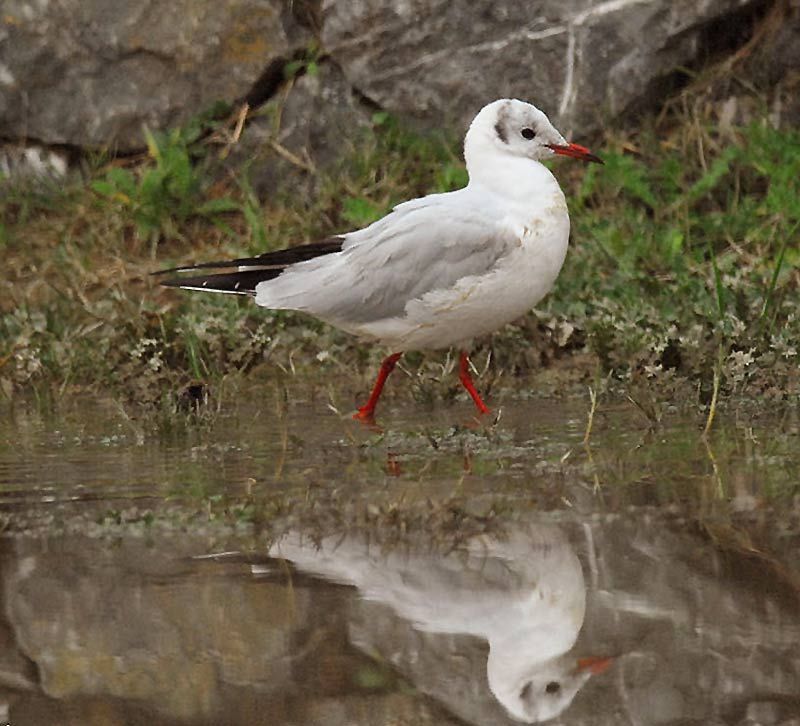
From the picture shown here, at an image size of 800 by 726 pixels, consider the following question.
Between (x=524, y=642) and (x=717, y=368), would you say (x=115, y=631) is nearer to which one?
(x=524, y=642)

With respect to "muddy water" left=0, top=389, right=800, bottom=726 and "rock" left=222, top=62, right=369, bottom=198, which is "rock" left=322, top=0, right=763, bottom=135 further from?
"muddy water" left=0, top=389, right=800, bottom=726

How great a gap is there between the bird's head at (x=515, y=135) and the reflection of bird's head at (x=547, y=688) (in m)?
3.76

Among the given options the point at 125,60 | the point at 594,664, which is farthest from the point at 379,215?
the point at 594,664

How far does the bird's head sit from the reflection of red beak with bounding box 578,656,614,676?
3748 mm

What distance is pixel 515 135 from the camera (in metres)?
6.76

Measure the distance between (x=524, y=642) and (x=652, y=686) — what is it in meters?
0.37

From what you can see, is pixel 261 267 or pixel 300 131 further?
pixel 300 131

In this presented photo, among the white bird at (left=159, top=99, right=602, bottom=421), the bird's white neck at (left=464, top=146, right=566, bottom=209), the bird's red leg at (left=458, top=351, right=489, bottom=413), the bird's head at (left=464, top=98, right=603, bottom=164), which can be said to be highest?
the bird's head at (left=464, top=98, right=603, bottom=164)

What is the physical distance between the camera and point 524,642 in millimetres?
3346

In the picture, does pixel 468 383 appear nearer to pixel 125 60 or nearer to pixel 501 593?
pixel 501 593

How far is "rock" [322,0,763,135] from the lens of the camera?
8.91 metres

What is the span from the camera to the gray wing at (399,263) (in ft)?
20.4

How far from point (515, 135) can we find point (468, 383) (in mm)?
992

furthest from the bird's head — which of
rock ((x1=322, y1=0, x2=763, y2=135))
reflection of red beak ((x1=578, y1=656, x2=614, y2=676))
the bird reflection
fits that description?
reflection of red beak ((x1=578, y1=656, x2=614, y2=676))
